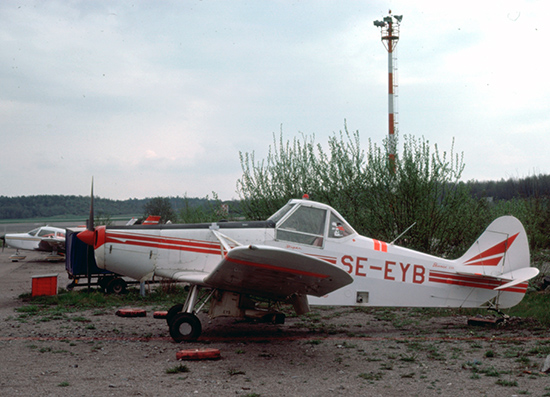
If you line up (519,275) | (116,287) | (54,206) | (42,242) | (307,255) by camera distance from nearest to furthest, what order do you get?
(307,255), (519,275), (116,287), (42,242), (54,206)

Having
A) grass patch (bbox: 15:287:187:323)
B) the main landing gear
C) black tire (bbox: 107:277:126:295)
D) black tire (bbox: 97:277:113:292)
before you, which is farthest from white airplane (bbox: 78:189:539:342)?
black tire (bbox: 97:277:113:292)

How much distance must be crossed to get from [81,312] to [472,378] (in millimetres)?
8107

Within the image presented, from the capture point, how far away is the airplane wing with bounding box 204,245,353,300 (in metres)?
5.99

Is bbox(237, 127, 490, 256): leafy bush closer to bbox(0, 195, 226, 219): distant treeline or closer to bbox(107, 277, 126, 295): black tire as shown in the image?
bbox(107, 277, 126, 295): black tire

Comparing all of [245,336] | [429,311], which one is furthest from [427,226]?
[245,336]

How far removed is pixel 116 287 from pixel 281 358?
26.4 ft

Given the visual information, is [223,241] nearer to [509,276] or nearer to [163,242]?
[163,242]

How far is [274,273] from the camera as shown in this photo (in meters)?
6.52

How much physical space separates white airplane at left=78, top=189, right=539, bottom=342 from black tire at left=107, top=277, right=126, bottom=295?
5.11m

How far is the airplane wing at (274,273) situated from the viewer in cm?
599

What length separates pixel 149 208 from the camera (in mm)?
44062

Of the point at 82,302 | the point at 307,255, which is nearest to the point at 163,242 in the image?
the point at 307,255

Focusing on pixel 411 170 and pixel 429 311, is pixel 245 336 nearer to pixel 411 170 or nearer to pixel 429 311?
pixel 429 311

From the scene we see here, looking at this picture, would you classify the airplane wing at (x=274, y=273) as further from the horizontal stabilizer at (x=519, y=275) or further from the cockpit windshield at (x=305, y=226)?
the horizontal stabilizer at (x=519, y=275)
